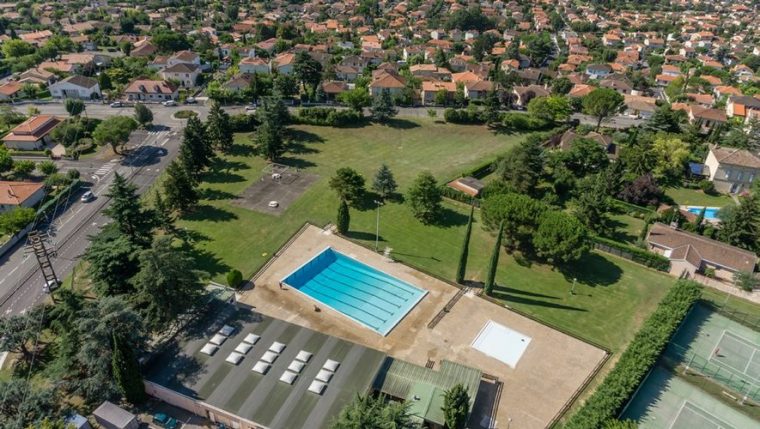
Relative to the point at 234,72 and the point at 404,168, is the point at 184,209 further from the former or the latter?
the point at 234,72

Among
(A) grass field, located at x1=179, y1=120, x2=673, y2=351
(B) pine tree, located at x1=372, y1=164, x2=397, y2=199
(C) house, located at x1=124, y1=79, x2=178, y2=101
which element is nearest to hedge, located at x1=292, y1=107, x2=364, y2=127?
(A) grass field, located at x1=179, y1=120, x2=673, y2=351

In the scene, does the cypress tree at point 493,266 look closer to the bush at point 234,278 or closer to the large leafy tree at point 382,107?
the bush at point 234,278

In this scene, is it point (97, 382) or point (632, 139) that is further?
point (632, 139)

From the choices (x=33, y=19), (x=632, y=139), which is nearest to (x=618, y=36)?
(x=632, y=139)

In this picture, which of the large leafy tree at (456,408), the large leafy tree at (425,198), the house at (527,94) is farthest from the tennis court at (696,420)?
the house at (527,94)

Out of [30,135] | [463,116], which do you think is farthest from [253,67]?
[463,116]
